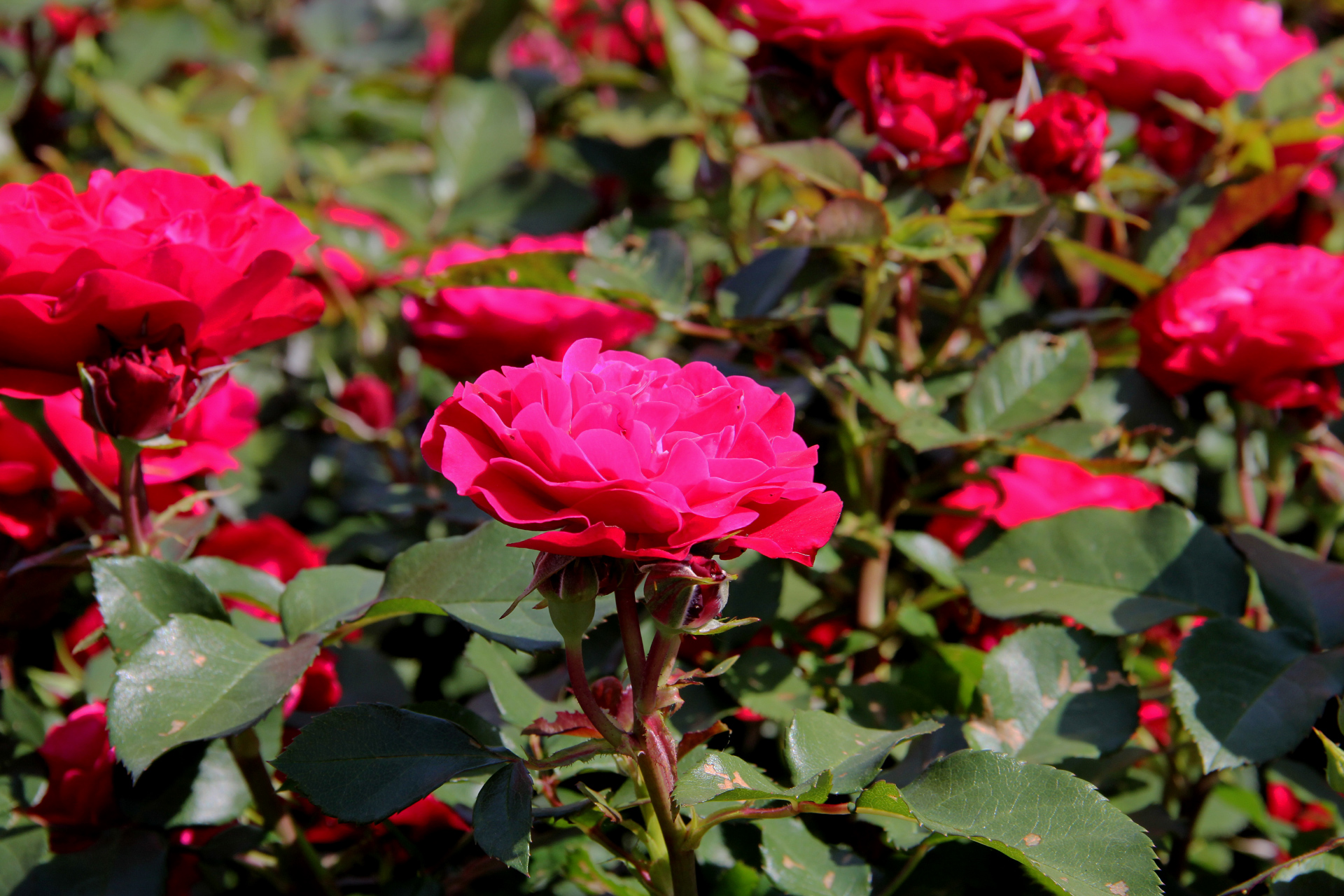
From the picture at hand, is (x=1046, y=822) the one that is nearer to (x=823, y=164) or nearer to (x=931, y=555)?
(x=931, y=555)

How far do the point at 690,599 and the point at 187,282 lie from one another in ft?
1.06

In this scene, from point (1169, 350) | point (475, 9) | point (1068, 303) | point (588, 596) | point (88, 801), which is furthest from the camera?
point (475, 9)

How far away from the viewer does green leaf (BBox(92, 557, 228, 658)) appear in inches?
22.5

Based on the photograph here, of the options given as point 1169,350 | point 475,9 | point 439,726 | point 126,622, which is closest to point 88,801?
point 126,622

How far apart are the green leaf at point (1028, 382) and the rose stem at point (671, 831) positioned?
0.38 m

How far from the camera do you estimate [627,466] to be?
0.39m

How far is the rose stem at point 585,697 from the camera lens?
459 mm

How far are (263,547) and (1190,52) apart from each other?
36.0 inches

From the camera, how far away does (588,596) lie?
43cm

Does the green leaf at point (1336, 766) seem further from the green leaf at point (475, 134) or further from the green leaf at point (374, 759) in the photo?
the green leaf at point (475, 134)

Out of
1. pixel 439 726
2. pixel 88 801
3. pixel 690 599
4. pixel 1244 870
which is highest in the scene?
pixel 690 599

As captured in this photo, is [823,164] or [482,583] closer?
[482,583]

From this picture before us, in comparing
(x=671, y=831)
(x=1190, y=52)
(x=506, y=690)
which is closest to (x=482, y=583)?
(x=506, y=690)

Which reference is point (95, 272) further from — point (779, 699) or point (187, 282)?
point (779, 699)
